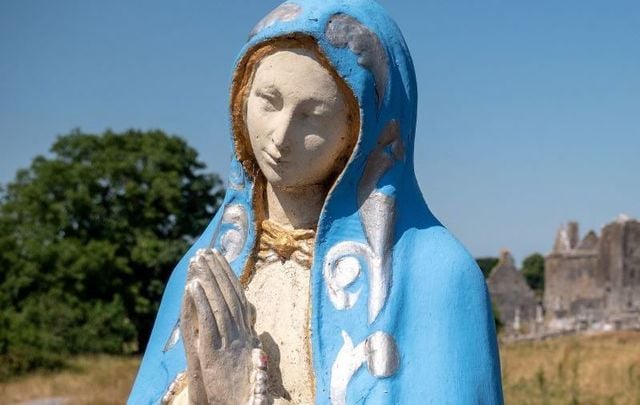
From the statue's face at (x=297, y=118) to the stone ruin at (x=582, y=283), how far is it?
3636 centimetres

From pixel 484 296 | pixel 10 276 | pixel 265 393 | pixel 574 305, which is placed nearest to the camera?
pixel 265 393

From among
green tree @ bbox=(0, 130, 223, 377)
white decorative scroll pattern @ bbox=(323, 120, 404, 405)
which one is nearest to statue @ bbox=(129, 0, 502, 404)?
white decorative scroll pattern @ bbox=(323, 120, 404, 405)

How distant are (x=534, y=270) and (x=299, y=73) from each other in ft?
266

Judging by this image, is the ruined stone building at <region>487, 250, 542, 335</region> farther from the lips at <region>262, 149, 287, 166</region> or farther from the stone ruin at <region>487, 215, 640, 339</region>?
the lips at <region>262, 149, 287, 166</region>

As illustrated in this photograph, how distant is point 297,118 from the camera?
3174mm

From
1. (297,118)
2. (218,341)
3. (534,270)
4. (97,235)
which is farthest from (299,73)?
(534,270)

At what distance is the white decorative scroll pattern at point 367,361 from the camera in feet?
9.91

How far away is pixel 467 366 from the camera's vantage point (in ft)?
10.0

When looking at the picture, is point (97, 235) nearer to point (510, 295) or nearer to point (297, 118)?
point (510, 295)

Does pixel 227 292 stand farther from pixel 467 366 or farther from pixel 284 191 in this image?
pixel 467 366

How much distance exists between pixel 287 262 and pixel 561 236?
45385 mm

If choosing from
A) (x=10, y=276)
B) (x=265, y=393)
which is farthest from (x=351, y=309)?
(x=10, y=276)

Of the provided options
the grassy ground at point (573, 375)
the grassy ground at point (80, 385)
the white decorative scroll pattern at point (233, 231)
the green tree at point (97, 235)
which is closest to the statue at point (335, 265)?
the white decorative scroll pattern at point (233, 231)

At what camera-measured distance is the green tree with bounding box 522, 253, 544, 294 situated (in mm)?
81875
